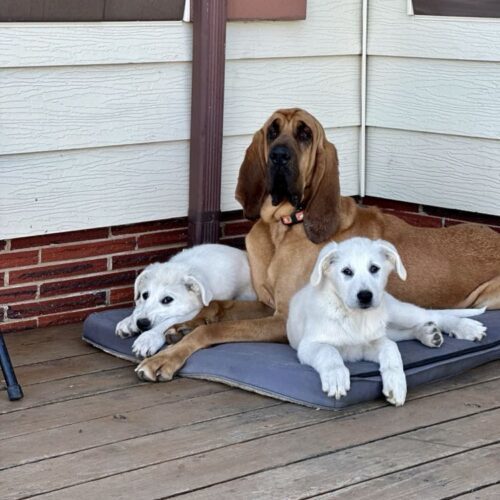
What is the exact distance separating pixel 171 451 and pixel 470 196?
2.87m

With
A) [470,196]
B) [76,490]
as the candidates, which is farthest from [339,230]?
[76,490]

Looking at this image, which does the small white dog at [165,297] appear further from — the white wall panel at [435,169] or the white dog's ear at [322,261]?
the white wall panel at [435,169]

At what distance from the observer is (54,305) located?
581 centimetres

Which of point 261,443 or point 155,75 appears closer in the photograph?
point 261,443

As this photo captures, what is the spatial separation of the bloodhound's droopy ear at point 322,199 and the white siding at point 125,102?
0.95m

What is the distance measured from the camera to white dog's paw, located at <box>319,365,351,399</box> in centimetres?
443

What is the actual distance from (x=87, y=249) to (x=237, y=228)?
0.99m

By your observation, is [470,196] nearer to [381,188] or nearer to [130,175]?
[381,188]

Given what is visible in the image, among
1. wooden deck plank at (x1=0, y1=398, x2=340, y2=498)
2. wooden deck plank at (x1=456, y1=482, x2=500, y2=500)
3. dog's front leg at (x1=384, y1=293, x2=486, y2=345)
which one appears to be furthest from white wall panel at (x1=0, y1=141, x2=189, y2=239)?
wooden deck plank at (x1=456, y1=482, x2=500, y2=500)

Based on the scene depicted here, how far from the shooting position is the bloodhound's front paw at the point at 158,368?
15.9ft

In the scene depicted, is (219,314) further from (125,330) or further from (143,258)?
(143,258)

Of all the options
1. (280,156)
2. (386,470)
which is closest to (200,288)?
(280,156)

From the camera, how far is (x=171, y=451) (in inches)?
160

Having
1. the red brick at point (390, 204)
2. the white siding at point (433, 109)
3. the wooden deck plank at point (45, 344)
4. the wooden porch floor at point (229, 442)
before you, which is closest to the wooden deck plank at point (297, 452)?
the wooden porch floor at point (229, 442)
